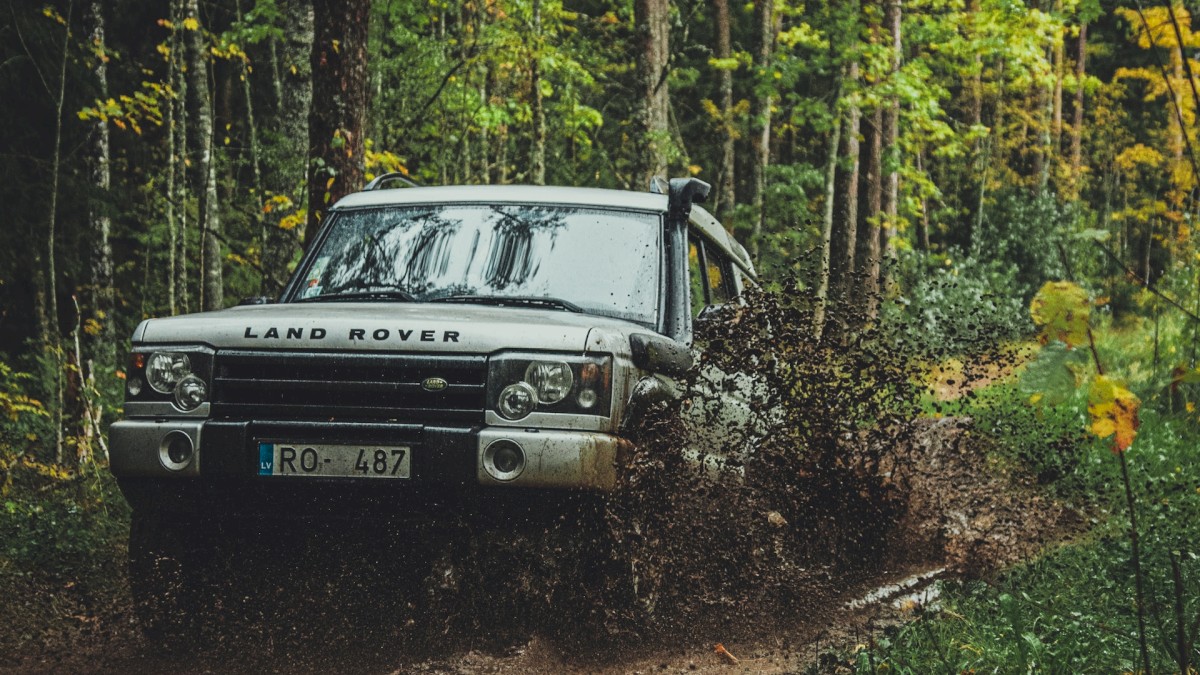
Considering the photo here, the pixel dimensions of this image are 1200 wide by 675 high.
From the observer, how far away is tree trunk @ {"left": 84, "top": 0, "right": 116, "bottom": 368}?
14.4m

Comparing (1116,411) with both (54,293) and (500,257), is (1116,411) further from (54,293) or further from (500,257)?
(54,293)

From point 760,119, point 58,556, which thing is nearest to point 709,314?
point 58,556

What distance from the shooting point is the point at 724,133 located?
2653cm

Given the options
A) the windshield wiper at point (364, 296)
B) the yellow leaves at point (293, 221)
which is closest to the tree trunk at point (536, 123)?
the yellow leaves at point (293, 221)

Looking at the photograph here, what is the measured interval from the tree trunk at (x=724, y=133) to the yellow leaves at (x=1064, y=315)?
20847 millimetres

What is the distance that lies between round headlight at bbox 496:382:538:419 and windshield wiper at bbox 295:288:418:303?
113 centimetres

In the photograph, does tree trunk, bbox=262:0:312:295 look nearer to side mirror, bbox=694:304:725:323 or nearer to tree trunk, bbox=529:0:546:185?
side mirror, bbox=694:304:725:323

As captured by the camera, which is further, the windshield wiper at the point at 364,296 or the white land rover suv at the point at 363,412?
the windshield wiper at the point at 364,296

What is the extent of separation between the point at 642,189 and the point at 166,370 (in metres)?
10.6

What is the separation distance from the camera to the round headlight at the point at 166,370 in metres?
4.61

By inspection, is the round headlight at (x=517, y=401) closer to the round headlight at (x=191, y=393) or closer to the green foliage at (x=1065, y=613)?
the round headlight at (x=191, y=393)

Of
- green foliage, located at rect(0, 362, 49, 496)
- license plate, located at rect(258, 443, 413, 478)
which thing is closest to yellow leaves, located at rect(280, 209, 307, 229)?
green foliage, located at rect(0, 362, 49, 496)

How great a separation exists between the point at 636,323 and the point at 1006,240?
24.9 metres

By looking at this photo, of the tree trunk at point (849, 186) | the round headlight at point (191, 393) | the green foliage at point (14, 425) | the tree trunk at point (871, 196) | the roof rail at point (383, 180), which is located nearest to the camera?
the round headlight at point (191, 393)
